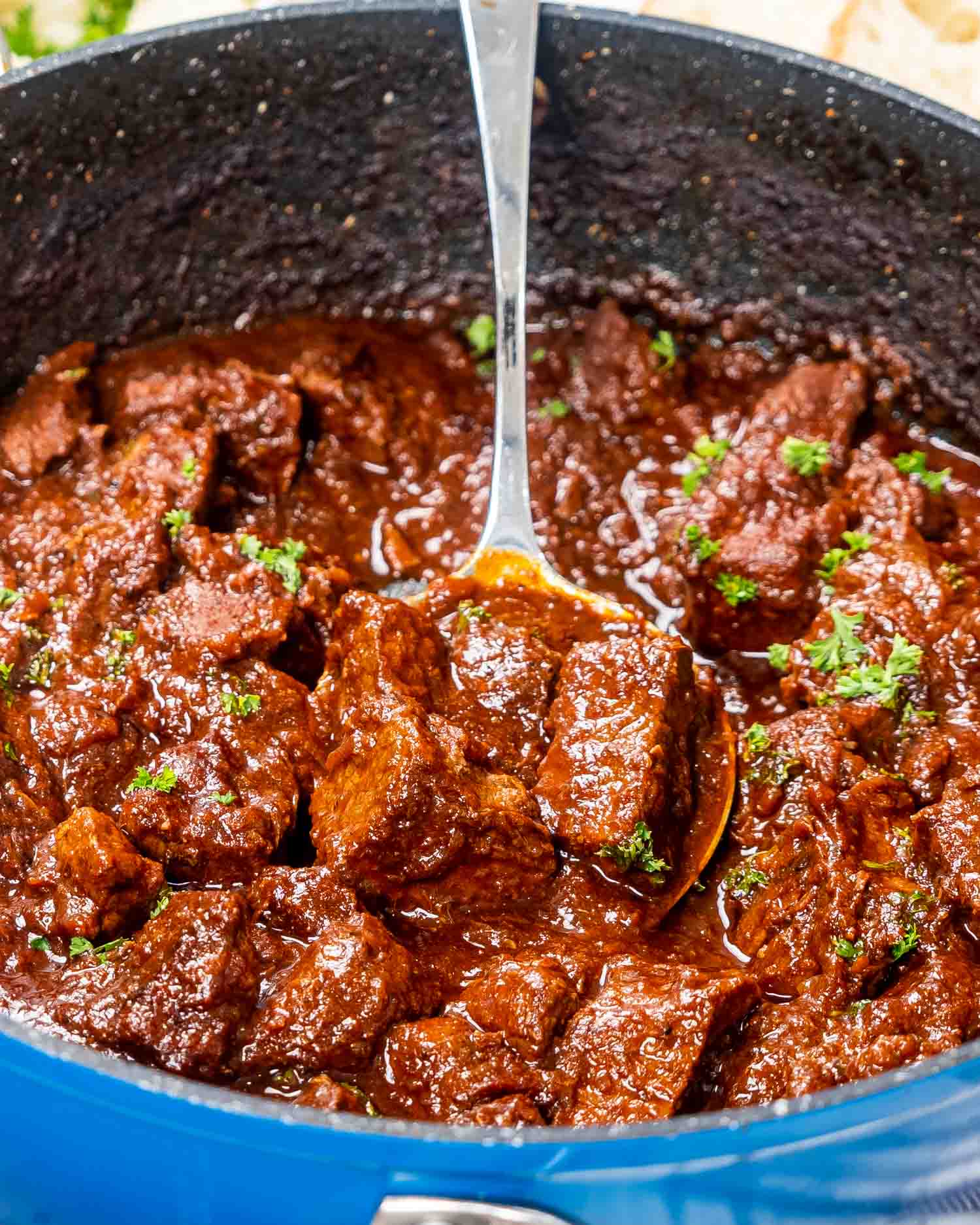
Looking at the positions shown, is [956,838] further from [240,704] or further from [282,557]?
[282,557]

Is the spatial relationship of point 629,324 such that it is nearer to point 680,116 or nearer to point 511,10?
point 680,116

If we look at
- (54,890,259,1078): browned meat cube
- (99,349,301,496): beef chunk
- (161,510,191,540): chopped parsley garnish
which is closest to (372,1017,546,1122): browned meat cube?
→ (54,890,259,1078): browned meat cube

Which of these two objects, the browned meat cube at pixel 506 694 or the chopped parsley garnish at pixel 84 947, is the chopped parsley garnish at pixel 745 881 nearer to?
the browned meat cube at pixel 506 694

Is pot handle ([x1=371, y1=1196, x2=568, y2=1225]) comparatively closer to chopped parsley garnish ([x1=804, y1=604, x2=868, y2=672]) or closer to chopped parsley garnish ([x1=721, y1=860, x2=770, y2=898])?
chopped parsley garnish ([x1=721, y1=860, x2=770, y2=898])

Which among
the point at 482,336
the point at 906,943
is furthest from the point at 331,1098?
the point at 482,336

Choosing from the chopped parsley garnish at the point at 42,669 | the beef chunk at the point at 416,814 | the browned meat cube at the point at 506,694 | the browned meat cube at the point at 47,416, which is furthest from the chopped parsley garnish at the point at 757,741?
the browned meat cube at the point at 47,416

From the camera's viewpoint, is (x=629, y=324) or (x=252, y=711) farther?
(x=629, y=324)

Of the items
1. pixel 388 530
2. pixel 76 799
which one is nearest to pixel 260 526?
pixel 388 530
